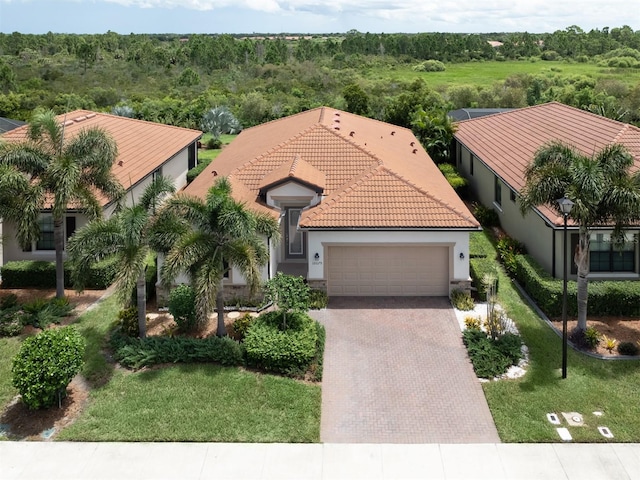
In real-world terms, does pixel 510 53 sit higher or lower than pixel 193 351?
higher

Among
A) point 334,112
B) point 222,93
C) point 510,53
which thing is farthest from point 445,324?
point 510,53

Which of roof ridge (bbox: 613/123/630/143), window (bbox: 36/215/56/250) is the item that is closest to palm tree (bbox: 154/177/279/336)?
window (bbox: 36/215/56/250)

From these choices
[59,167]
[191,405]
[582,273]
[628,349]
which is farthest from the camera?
[59,167]

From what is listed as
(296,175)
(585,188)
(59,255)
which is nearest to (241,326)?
(296,175)

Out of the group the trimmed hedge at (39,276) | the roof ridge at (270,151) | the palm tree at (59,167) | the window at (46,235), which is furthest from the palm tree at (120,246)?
the roof ridge at (270,151)

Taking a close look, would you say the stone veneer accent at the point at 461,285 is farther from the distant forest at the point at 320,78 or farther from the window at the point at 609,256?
the distant forest at the point at 320,78
